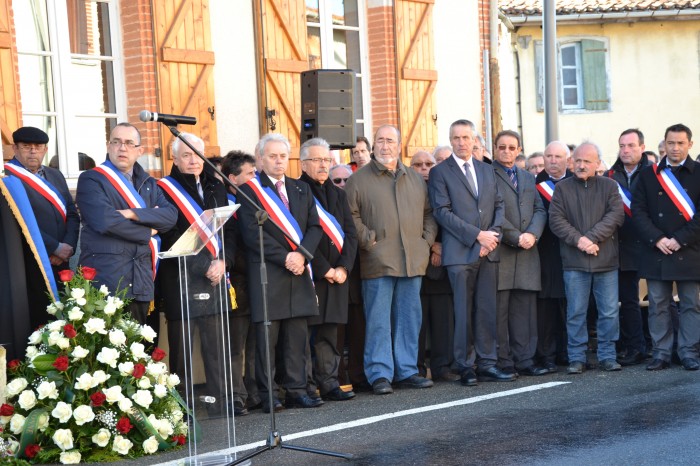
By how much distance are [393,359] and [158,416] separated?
2808mm

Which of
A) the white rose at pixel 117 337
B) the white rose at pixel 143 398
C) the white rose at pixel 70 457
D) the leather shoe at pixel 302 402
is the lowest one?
the leather shoe at pixel 302 402

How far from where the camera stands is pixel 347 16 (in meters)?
15.1

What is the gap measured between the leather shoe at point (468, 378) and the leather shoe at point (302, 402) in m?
1.37

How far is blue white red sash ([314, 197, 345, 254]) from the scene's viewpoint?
9.57m

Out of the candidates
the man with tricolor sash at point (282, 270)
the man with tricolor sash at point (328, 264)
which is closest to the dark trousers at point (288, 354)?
the man with tricolor sash at point (282, 270)

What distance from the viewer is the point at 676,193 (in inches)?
417

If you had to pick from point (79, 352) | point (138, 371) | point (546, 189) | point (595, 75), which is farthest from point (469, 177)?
point (595, 75)

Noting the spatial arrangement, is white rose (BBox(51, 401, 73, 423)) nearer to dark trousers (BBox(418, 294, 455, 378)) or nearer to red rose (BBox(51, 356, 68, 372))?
red rose (BBox(51, 356, 68, 372))

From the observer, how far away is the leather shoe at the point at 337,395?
31.2 ft

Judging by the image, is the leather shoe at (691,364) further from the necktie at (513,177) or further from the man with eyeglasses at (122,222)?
the man with eyeglasses at (122,222)

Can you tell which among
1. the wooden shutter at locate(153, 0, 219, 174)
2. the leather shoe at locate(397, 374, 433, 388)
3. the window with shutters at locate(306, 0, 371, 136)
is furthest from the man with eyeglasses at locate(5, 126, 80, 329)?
the window with shutters at locate(306, 0, 371, 136)

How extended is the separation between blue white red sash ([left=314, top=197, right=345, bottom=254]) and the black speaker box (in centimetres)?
247

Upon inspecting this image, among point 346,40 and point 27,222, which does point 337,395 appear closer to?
point 27,222

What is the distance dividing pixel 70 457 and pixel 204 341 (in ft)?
4.53
